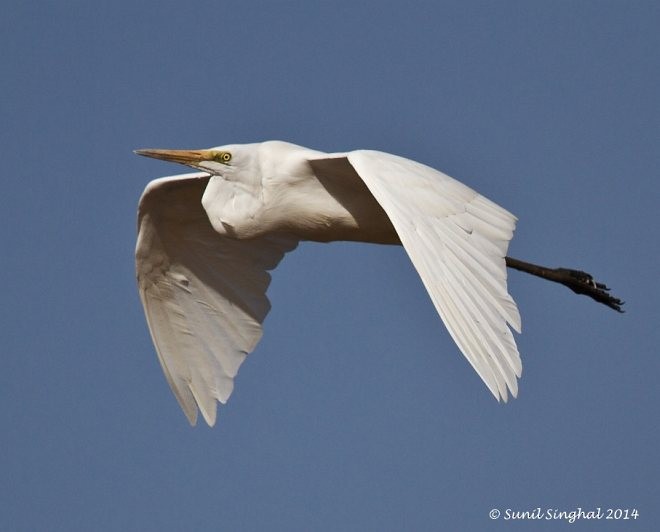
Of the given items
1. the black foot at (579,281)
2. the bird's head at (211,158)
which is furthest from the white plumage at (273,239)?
the black foot at (579,281)

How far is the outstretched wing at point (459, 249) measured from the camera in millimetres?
8883

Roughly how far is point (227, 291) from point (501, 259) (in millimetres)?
3944

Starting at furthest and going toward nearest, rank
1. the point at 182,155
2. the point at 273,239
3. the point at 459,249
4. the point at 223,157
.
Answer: the point at 273,239
the point at 182,155
the point at 223,157
the point at 459,249

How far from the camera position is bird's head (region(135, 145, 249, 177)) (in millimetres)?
11727

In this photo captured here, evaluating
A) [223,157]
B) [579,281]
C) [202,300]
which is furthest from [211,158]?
[579,281]

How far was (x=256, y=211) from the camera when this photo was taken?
457 inches

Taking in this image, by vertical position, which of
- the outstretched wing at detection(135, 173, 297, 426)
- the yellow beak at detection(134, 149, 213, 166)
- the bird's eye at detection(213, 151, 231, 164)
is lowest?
the outstretched wing at detection(135, 173, 297, 426)

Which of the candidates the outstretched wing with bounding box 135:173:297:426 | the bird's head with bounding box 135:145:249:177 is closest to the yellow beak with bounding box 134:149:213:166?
the bird's head with bounding box 135:145:249:177

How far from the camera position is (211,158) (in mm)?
11844

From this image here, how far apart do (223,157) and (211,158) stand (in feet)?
0.39

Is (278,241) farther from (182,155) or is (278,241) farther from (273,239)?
(182,155)

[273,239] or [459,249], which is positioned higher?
[273,239]

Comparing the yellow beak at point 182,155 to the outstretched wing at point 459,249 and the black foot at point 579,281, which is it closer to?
the outstretched wing at point 459,249

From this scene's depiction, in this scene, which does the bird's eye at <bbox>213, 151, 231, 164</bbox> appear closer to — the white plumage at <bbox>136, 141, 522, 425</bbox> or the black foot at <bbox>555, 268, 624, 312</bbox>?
the white plumage at <bbox>136, 141, 522, 425</bbox>
